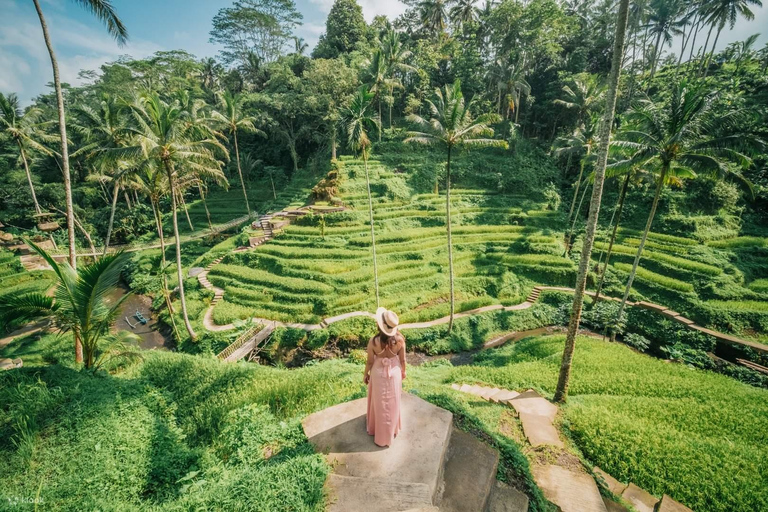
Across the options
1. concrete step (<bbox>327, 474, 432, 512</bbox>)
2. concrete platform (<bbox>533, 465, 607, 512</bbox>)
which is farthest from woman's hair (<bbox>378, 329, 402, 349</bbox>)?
concrete platform (<bbox>533, 465, 607, 512</bbox>)

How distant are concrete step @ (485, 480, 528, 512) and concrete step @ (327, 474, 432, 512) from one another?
1.10 metres

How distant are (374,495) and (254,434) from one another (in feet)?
7.21

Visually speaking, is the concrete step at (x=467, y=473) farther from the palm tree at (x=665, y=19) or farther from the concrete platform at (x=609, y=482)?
the palm tree at (x=665, y=19)

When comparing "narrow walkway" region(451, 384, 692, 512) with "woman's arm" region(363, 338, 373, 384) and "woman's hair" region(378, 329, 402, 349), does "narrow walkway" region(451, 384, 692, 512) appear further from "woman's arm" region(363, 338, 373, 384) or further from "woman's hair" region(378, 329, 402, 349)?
"woman's hair" region(378, 329, 402, 349)

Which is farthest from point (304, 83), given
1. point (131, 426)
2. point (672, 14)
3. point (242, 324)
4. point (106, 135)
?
point (672, 14)

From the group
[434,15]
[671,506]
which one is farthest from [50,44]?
[434,15]

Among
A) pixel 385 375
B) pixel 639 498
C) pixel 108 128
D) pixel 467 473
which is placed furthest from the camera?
pixel 108 128

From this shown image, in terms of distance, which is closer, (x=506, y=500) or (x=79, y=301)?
(x=506, y=500)

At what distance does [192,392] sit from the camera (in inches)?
255

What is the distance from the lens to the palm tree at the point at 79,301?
5.44m

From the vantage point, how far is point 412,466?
3.96 metres

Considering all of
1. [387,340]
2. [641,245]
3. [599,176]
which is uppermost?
[599,176]

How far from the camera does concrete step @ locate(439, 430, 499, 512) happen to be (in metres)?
3.82

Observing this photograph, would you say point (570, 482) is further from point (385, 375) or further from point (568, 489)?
point (385, 375)
